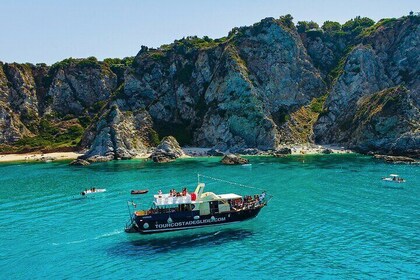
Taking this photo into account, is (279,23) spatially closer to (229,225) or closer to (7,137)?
(7,137)

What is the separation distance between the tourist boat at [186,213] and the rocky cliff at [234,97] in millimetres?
95132

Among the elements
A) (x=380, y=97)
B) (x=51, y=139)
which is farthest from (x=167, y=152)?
(x=380, y=97)

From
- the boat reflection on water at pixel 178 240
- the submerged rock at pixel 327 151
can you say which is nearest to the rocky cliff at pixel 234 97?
the submerged rock at pixel 327 151

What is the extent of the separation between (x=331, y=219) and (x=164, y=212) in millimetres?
24723

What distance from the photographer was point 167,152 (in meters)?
140

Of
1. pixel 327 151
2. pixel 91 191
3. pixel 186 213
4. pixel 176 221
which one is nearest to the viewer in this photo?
pixel 176 221

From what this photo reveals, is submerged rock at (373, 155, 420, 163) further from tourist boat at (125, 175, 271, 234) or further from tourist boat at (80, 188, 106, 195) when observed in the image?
tourist boat at (80, 188, 106, 195)

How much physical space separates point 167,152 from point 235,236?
92691 mm

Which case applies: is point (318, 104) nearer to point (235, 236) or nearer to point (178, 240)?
point (235, 236)

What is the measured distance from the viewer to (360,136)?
141m

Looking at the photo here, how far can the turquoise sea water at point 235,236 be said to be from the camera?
3956cm

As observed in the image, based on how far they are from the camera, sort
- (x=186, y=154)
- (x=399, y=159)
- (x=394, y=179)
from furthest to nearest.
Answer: (x=186, y=154), (x=399, y=159), (x=394, y=179)

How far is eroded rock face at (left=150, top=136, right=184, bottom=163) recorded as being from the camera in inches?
5320

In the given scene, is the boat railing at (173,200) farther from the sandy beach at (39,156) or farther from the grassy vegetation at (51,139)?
the grassy vegetation at (51,139)
